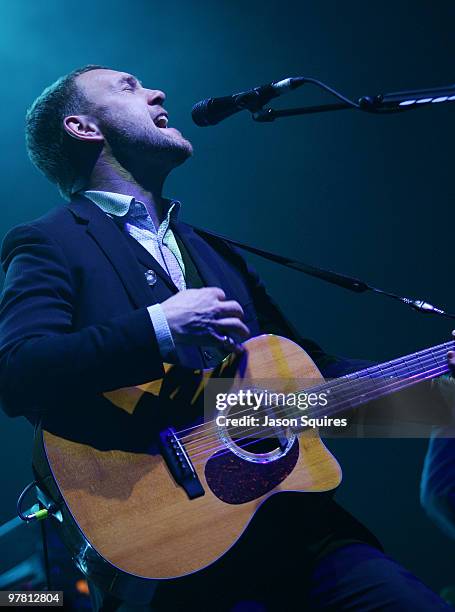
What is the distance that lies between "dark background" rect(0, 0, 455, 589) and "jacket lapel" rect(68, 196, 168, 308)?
1.35 meters

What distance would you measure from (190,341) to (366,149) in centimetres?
227

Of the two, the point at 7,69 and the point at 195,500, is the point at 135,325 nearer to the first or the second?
the point at 195,500

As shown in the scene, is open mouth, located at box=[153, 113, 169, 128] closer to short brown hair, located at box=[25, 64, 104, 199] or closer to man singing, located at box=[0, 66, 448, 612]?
man singing, located at box=[0, 66, 448, 612]

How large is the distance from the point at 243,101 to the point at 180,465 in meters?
1.26

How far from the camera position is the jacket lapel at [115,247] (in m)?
1.88

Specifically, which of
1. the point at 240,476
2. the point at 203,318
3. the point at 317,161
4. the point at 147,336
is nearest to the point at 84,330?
the point at 147,336

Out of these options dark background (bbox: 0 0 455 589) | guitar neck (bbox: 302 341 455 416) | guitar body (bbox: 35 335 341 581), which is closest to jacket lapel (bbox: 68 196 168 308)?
guitar body (bbox: 35 335 341 581)

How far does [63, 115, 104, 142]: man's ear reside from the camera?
2.41 meters

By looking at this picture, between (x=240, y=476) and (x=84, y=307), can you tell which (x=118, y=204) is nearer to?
(x=84, y=307)

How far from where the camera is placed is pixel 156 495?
59.1 inches

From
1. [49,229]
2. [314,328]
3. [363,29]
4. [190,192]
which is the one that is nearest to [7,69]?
[190,192]

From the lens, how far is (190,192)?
345 centimetres

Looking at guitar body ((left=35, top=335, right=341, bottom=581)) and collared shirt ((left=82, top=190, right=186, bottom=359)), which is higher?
collared shirt ((left=82, top=190, right=186, bottom=359))

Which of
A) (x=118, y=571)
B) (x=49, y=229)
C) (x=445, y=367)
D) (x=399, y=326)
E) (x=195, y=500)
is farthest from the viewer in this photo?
(x=399, y=326)
